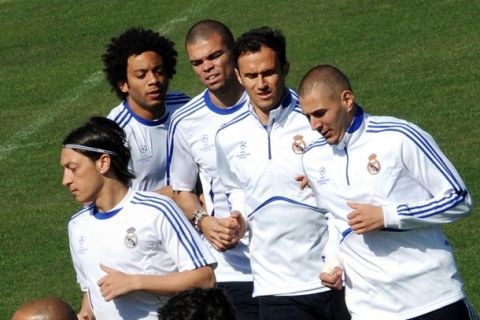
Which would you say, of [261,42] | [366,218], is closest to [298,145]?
[261,42]

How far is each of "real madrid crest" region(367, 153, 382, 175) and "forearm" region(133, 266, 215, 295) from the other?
112 centimetres

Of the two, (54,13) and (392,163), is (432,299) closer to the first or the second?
(392,163)

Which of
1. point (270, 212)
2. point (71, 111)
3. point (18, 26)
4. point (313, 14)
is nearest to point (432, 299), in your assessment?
point (270, 212)

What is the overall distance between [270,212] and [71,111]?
9800 millimetres

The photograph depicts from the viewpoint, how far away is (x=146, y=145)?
9.91 metres

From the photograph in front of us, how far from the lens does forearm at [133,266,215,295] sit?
752 cm

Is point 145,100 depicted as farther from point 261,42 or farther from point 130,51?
point 261,42

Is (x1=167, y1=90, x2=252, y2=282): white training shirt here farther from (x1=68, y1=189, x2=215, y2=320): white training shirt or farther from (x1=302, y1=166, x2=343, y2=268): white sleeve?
(x1=68, y1=189, x2=215, y2=320): white training shirt

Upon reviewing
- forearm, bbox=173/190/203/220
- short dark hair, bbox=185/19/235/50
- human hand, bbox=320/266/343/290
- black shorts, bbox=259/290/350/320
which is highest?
short dark hair, bbox=185/19/235/50

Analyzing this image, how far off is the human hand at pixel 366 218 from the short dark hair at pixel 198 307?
2.06 meters

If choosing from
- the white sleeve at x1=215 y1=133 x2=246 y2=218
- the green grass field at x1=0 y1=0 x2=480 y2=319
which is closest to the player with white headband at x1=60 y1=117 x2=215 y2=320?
the white sleeve at x1=215 y1=133 x2=246 y2=218

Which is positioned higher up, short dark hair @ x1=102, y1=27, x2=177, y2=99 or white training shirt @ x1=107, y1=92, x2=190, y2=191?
short dark hair @ x1=102, y1=27, x2=177, y2=99

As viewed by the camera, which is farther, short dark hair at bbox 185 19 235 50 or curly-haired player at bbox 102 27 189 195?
curly-haired player at bbox 102 27 189 195

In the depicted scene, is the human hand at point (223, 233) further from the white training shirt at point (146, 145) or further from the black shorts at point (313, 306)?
the white training shirt at point (146, 145)
